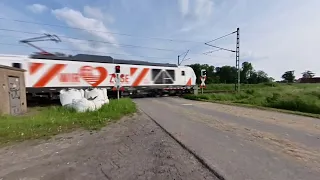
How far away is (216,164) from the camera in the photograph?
169 inches

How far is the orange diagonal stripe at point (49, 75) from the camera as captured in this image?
16719 mm

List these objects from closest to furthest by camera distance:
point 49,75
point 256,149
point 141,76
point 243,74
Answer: point 256,149 → point 49,75 → point 141,76 → point 243,74

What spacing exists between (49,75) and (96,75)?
4134 millimetres

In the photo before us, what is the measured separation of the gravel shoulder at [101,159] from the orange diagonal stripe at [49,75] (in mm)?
11959

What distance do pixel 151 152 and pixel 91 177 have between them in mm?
1731

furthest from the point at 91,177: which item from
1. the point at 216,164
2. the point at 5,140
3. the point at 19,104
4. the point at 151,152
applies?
the point at 19,104

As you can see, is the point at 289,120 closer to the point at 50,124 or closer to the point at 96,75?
the point at 50,124

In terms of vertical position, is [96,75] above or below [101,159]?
above

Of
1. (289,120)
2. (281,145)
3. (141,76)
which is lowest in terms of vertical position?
(289,120)

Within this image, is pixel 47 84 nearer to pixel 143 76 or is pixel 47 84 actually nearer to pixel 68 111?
pixel 68 111

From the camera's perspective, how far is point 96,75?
1995 centimetres

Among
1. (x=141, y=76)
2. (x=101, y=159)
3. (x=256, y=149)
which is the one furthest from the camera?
(x=141, y=76)

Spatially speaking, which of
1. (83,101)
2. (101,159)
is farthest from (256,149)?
(83,101)

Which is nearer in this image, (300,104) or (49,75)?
(300,104)
